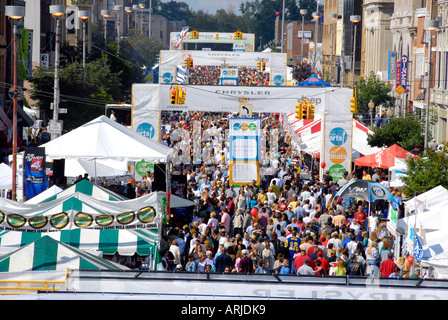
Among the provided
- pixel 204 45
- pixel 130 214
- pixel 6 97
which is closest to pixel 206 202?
pixel 130 214

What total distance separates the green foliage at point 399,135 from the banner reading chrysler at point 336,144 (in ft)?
6.32

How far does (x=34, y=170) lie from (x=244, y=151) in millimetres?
7069

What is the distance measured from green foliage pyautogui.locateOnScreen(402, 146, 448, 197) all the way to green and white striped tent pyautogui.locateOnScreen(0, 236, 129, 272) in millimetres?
12050

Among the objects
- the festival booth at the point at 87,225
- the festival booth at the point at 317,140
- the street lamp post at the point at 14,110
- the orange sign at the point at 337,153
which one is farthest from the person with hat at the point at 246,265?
the festival booth at the point at 317,140

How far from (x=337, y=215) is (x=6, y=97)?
1046 inches

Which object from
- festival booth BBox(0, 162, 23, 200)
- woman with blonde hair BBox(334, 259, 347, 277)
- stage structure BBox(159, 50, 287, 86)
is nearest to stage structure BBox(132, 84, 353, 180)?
festival booth BBox(0, 162, 23, 200)

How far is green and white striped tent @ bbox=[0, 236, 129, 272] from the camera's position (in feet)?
33.8

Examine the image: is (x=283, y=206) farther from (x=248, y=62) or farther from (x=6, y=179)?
(x=248, y=62)

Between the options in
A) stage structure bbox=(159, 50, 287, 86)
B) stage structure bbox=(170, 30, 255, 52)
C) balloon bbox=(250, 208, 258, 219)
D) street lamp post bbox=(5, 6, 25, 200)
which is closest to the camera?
balloon bbox=(250, 208, 258, 219)

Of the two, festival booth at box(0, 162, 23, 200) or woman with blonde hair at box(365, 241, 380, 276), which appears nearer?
woman with blonde hair at box(365, 241, 380, 276)

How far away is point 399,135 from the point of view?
31438 millimetres

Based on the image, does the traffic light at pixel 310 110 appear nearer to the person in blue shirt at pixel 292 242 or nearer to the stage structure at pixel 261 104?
the stage structure at pixel 261 104

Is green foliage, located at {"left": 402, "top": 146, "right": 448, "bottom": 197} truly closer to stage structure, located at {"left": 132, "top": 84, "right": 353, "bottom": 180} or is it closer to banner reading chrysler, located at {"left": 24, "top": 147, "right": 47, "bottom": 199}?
stage structure, located at {"left": 132, "top": 84, "right": 353, "bottom": 180}
